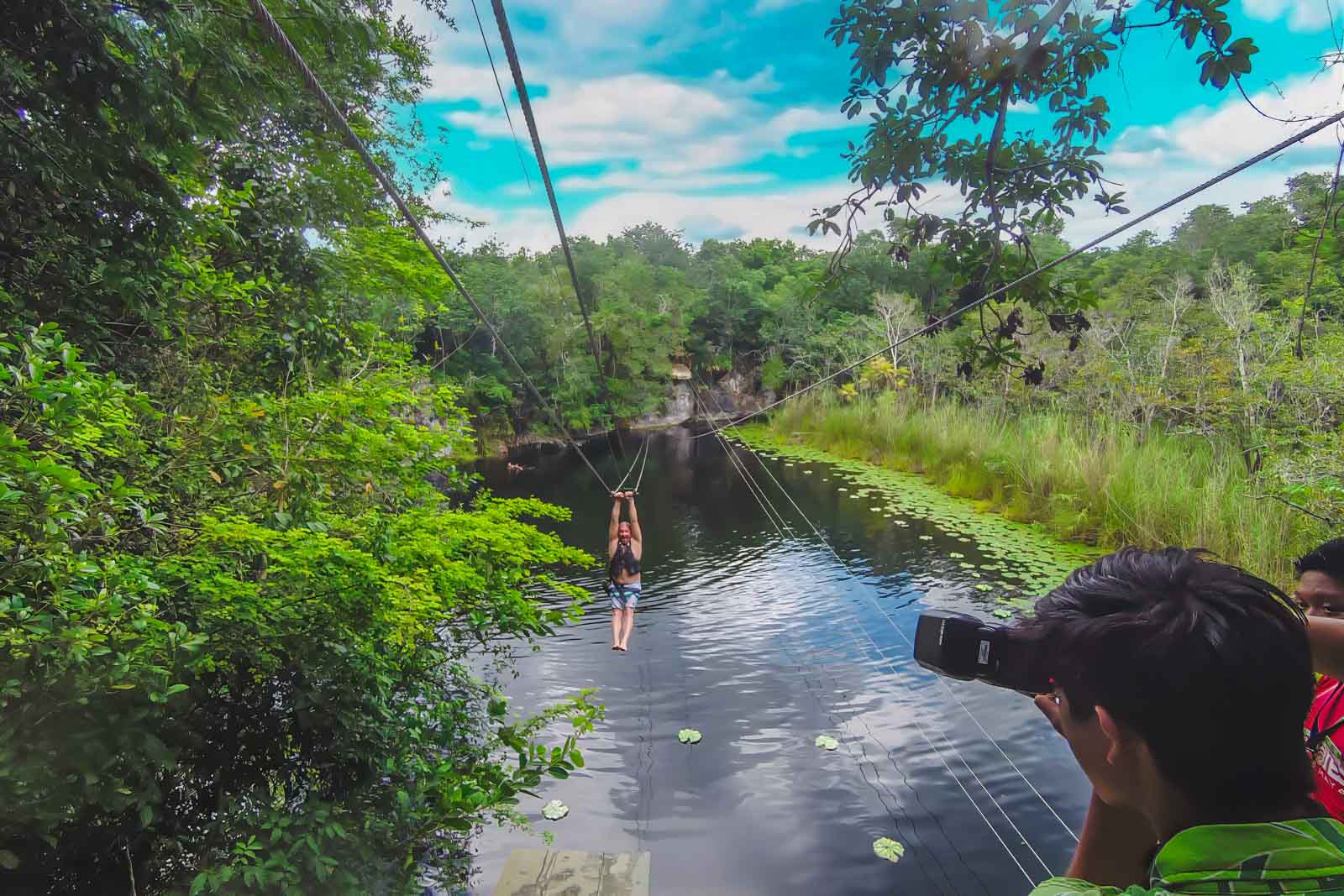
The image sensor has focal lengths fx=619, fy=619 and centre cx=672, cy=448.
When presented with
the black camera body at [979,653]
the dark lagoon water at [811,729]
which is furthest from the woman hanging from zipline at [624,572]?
the black camera body at [979,653]

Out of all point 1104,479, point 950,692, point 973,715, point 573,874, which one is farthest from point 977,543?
point 573,874

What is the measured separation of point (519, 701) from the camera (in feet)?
16.7

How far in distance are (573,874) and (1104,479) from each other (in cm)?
743

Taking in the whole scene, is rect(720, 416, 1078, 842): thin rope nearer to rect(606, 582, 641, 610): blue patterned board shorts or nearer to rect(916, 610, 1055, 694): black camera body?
rect(606, 582, 641, 610): blue patterned board shorts

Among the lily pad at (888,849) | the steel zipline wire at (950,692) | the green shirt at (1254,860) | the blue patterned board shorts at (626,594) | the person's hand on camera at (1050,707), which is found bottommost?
the lily pad at (888,849)

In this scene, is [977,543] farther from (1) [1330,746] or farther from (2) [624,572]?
(1) [1330,746]

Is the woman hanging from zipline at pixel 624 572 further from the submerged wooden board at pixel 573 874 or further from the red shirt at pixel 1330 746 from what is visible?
the red shirt at pixel 1330 746

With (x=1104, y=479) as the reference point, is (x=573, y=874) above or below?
below

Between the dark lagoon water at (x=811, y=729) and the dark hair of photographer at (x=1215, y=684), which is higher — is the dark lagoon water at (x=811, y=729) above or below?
below

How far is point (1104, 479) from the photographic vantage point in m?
7.50

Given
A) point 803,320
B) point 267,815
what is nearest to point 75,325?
point 267,815

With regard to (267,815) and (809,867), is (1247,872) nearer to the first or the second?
(267,815)

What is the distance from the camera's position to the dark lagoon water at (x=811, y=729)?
3.41 metres

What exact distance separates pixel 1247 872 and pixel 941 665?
0.34 meters
